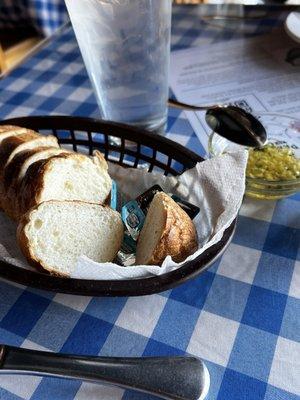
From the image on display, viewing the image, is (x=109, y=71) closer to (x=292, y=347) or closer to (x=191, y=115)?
(x=191, y=115)

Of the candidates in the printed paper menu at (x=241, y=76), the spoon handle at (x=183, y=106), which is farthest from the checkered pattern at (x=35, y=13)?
the spoon handle at (x=183, y=106)

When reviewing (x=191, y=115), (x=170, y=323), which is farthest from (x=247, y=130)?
(x=170, y=323)

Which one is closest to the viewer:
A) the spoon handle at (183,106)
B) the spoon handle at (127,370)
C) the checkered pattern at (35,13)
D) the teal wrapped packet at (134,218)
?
the spoon handle at (127,370)

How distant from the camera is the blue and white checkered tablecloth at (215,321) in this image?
396mm

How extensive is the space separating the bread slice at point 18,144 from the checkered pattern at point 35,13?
1277 millimetres

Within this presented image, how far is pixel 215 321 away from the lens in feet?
1.47

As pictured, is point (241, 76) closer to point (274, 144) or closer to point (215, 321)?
point (274, 144)

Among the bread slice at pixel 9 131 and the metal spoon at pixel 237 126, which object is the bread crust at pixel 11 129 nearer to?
the bread slice at pixel 9 131

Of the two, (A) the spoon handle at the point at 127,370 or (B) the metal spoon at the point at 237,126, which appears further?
(B) the metal spoon at the point at 237,126

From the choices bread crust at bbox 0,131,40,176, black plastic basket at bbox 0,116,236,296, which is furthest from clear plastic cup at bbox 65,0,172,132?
bread crust at bbox 0,131,40,176

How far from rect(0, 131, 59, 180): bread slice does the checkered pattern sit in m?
1.28

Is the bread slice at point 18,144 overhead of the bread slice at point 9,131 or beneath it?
beneath

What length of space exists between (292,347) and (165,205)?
0.68 ft

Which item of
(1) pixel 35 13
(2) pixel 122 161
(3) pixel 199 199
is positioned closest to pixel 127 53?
(2) pixel 122 161
